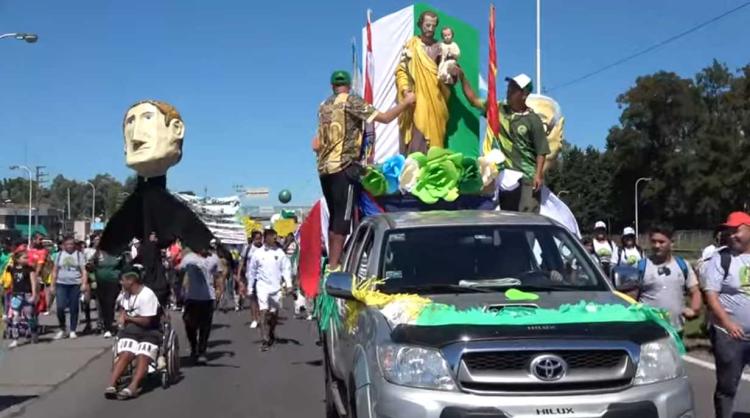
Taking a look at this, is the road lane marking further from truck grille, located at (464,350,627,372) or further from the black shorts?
truck grille, located at (464,350,627,372)

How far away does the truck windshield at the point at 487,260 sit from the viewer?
552 cm

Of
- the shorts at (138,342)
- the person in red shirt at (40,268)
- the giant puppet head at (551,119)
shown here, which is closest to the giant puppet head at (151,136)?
the shorts at (138,342)

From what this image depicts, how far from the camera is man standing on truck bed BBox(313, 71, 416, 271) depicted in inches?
344

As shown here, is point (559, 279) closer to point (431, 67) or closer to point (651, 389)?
point (651, 389)

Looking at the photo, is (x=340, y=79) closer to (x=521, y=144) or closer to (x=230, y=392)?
(x=521, y=144)

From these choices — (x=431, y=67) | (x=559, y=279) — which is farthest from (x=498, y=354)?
(x=431, y=67)

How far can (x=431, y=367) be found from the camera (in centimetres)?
452

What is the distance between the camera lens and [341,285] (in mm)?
5371

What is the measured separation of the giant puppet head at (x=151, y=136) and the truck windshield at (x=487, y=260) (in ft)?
19.4

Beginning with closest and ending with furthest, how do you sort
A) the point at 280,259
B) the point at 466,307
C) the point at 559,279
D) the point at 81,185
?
1. the point at 466,307
2. the point at 559,279
3. the point at 280,259
4. the point at 81,185

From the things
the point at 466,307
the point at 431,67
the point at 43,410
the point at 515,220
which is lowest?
the point at 43,410

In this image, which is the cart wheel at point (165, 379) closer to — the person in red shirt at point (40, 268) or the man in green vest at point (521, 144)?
the man in green vest at point (521, 144)

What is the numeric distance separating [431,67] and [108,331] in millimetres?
8922

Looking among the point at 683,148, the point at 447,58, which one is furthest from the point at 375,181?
the point at 683,148
